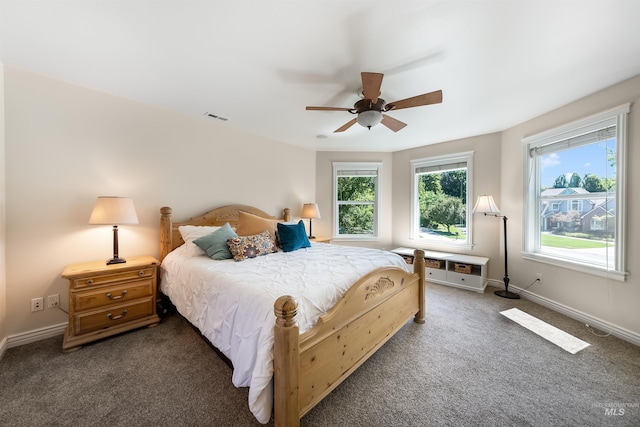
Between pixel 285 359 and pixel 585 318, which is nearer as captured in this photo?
pixel 285 359

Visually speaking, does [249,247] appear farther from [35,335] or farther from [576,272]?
[576,272]

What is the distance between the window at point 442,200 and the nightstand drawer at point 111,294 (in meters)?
4.22

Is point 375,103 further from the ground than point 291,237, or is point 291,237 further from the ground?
point 375,103

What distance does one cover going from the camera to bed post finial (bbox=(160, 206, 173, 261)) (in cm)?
274

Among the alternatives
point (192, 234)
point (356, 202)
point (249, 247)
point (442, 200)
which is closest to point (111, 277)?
point (192, 234)

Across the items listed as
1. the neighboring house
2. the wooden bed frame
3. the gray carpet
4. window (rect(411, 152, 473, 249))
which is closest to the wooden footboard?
the wooden bed frame

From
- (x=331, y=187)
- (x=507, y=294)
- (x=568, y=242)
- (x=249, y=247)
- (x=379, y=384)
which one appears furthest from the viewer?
(x=331, y=187)

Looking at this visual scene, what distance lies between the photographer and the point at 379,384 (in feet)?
5.45

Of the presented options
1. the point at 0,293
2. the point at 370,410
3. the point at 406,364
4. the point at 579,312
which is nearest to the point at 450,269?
the point at 579,312

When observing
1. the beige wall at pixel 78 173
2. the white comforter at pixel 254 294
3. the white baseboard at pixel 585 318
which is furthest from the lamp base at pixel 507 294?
the beige wall at pixel 78 173

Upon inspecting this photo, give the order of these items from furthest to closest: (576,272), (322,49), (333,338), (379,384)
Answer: (576,272) → (322,49) → (379,384) → (333,338)

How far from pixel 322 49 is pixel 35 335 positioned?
3.50 metres

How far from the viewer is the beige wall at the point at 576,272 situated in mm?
2186

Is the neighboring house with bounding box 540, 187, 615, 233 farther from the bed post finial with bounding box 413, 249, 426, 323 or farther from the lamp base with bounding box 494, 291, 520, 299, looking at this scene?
the bed post finial with bounding box 413, 249, 426, 323
